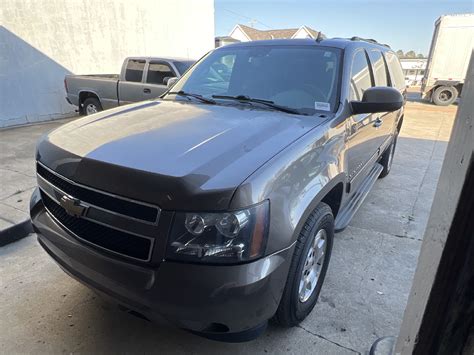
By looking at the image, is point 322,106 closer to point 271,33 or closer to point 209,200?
point 209,200

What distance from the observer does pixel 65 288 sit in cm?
263

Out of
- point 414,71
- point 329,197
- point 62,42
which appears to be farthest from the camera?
point 414,71

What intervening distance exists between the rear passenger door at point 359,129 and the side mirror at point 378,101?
0.31 feet

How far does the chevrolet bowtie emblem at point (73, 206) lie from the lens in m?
1.77

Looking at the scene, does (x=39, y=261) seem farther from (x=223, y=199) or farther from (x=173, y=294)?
(x=223, y=199)

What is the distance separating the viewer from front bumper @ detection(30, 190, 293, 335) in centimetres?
151

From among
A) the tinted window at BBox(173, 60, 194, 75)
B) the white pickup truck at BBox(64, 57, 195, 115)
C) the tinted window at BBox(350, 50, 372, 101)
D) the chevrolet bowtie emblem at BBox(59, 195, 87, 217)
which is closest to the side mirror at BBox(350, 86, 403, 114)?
the tinted window at BBox(350, 50, 372, 101)

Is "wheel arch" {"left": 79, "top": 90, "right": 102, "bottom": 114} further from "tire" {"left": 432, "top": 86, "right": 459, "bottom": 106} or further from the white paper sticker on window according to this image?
"tire" {"left": 432, "top": 86, "right": 459, "bottom": 106}

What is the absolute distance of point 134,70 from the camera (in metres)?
7.93

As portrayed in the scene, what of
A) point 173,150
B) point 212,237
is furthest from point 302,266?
point 173,150

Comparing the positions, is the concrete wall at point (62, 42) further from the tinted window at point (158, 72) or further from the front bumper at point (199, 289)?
the front bumper at point (199, 289)

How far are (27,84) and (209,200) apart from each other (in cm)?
956

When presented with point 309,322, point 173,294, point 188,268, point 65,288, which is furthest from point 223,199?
point 65,288

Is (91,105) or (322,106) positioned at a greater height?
(322,106)
